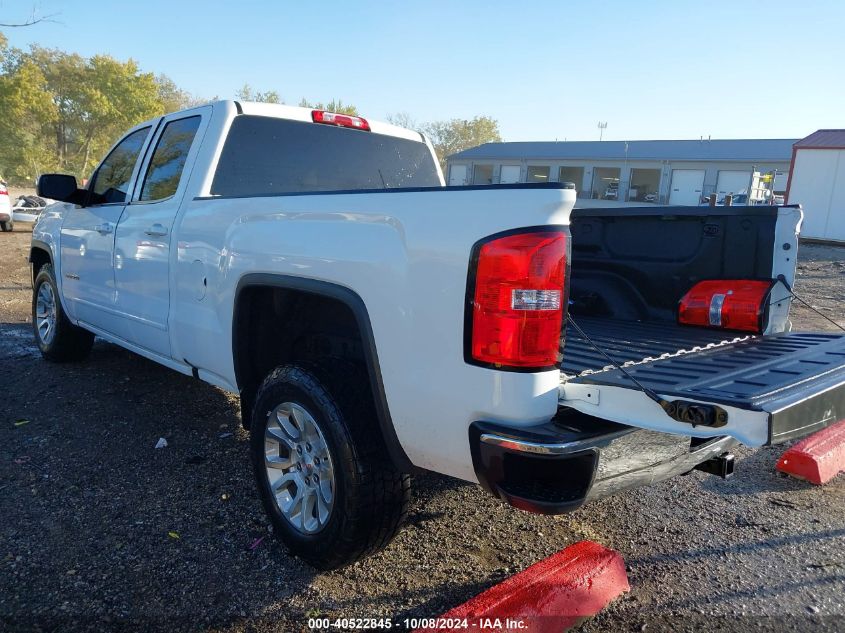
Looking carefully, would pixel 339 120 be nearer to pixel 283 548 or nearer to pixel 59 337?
pixel 283 548

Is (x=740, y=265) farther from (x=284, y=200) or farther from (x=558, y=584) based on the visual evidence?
(x=284, y=200)

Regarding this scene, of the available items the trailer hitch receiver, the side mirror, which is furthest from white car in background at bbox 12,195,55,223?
the trailer hitch receiver

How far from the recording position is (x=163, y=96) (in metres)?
58.5

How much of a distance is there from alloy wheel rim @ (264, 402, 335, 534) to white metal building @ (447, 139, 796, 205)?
118ft

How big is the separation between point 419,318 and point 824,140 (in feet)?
96.1

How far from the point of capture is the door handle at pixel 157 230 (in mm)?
3833

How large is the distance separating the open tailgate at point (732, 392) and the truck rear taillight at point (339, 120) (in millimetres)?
2689

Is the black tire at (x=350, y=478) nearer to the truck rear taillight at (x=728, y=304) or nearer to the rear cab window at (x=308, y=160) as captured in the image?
the rear cab window at (x=308, y=160)

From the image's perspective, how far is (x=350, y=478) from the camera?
8.35 ft

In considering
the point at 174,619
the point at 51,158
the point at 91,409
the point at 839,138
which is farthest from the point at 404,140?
the point at 51,158

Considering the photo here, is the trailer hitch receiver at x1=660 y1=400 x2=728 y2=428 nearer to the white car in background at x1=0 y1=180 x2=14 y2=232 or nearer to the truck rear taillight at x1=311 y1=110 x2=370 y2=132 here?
the truck rear taillight at x1=311 y1=110 x2=370 y2=132

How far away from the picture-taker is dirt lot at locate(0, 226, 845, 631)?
2617 millimetres

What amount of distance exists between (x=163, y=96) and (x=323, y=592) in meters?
63.8

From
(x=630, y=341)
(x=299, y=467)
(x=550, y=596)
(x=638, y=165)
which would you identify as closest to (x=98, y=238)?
(x=299, y=467)
